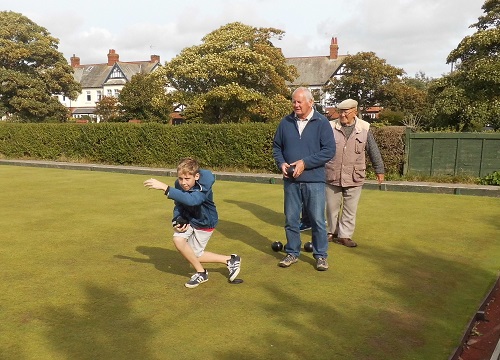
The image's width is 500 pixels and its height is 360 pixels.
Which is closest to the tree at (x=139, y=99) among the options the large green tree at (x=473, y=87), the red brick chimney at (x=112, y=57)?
the large green tree at (x=473, y=87)

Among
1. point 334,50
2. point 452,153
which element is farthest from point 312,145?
point 334,50

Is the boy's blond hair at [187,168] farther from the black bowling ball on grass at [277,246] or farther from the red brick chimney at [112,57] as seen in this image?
the red brick chimney at [112,57]

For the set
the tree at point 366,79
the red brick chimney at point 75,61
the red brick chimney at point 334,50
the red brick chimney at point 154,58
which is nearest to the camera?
the tree at point 366,79

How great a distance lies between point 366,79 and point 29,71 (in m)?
24.8

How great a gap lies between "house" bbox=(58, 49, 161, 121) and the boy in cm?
5895

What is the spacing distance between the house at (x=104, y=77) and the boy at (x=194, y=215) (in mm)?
58952

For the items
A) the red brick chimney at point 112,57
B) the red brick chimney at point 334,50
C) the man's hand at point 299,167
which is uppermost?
the red brick chimney at point 334,50

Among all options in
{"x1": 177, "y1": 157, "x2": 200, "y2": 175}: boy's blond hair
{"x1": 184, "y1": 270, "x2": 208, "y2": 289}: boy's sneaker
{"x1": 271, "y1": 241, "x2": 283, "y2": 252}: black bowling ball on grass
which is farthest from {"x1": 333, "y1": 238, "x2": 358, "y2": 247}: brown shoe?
{"x1": 177, "y1": 157, "x2": 200, "y2": 175}: boy's blond hair

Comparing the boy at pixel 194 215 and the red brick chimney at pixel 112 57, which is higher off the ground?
the red brick chimney at pixel 112 57

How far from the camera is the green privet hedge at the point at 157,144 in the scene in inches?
564

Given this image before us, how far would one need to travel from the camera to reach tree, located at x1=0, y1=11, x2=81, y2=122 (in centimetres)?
2878

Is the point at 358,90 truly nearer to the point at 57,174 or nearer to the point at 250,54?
the point at 250,54

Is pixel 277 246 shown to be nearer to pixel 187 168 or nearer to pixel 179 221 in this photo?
pixel 179 221

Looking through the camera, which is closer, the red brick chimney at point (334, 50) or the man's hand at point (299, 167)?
the man's hand at point (299, 167)
